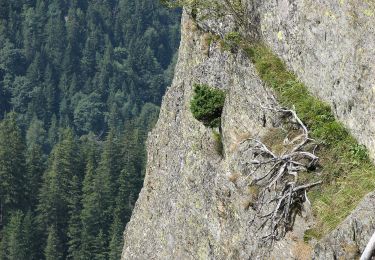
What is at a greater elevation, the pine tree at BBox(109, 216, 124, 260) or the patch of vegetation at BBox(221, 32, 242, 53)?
the patch of vegetation at BBox(221, 32, 242, 53)

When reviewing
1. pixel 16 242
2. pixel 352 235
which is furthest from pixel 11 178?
pixel 352 235

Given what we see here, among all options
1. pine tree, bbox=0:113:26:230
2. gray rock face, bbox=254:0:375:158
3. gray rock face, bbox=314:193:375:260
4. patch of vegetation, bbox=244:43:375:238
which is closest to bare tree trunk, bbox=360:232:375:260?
gray rock face, bbox=314:193:375:260

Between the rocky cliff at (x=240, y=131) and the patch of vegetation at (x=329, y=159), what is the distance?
30 cm

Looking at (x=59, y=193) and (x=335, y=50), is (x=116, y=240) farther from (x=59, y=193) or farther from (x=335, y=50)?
(x=335, y=50)

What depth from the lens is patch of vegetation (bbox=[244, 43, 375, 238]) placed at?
18438 mm

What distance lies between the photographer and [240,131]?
24359 millimetres

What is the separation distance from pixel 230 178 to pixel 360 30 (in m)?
6.42

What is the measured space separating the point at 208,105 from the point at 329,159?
7.80m

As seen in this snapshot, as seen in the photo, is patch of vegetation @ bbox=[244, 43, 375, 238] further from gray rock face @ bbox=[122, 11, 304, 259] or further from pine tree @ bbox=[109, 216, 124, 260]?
pine tree @ bbox=[109, 216, 124, 260]

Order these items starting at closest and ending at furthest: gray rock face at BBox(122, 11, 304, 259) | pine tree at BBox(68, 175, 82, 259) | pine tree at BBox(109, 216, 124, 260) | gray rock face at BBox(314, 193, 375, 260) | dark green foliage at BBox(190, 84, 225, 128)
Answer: gray rock face at BBox(314, 193, 375, 260) → gray rock face at BBox(122, 11, 304, 259) → dark green foliage at BBox(190, 84, 225, 128) → pine tree at BBox(109, 216, 124, 260) → pine tree at BBox(68, 175, 82, 259)

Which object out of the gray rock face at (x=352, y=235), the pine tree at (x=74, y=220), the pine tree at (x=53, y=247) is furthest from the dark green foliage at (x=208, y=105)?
the pine tree at (x=53, y=247)

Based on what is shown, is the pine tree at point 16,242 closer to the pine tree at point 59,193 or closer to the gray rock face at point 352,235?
the pine tree at point 59,193

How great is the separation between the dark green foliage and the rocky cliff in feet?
1.59

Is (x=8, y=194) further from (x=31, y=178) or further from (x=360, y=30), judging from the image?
(x=360, y=30)
